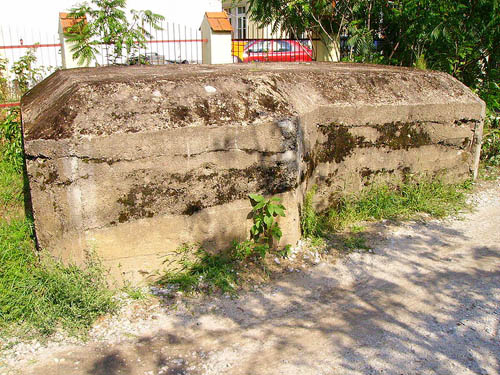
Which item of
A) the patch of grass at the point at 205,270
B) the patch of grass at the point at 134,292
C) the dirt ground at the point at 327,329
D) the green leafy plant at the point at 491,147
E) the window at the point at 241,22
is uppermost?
the window at the point at 241,22

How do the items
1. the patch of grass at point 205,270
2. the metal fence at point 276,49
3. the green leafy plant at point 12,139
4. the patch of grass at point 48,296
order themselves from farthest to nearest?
the metal fence at point 276,49 → the green leafy plant at point 12,139 → the patch of grass at point 205,270 → the patch of grass at point 48,296

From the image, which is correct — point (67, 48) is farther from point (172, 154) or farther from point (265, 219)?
point (265, 219)

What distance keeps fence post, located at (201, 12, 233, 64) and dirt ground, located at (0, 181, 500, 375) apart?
7.31 metres

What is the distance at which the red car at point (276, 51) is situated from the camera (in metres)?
11.1

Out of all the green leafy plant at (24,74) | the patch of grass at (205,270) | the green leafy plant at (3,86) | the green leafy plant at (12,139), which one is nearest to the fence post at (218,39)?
the green leafy plant at (24,74)

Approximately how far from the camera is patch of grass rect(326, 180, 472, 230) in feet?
16.6

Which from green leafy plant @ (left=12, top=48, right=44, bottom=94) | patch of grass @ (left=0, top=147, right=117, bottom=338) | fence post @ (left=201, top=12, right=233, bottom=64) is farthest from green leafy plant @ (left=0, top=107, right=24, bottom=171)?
fence post @ (left=201, top=12, right=233, bottom=64)

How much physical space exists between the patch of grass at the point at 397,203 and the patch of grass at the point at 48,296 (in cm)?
235

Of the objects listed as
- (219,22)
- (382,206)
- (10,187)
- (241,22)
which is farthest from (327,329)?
(241,22)

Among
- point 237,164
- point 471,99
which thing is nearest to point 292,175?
point 237,164

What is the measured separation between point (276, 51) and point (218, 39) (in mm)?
1468

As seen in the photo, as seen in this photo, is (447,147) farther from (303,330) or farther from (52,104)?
(52,104)

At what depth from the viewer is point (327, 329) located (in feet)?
11.0

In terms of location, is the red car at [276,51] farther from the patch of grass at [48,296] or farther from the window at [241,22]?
the window at [241,22]
